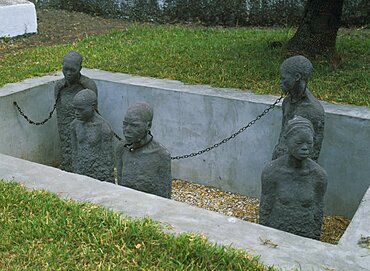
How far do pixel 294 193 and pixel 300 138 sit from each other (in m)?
0.57

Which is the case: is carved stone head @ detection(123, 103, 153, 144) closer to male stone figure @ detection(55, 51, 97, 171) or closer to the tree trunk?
male stone figure @ detection(55, 51, 97, 171)

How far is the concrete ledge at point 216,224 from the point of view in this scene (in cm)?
333

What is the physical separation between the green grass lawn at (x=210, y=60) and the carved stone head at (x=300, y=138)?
2.17m

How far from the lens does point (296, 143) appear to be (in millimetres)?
4566

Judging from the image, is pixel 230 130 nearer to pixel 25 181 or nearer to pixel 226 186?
pixel 226 186

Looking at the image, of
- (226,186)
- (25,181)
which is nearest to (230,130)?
(226,186)

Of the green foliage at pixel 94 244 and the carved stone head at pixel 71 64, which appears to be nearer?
the green foliage at pixel 94 244

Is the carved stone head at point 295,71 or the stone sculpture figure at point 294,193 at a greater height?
the carved stone head at point 295,71

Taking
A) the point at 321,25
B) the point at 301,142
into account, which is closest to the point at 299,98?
the point at 301,142

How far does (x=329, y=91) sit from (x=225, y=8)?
783 cm

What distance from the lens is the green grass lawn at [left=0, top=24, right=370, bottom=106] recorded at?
24.1 feet

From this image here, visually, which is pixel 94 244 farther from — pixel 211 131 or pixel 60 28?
pixel 60 28

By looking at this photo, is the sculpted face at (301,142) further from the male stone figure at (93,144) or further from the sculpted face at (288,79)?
the male stone figure at (93,144)

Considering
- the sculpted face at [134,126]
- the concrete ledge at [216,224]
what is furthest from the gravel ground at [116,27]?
the concrete ledge at [216,224]
